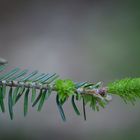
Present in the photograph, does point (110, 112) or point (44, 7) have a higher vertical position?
point (44, 7)

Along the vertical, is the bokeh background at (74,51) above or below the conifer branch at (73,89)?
above

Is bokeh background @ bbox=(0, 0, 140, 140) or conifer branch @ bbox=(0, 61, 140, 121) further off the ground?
bokeh background @ bbox=(0, 0, 140, 140)

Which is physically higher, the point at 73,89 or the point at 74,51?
the point at 74,51

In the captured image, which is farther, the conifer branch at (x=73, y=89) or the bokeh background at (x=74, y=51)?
the bokeh background at (x=74, y=51)

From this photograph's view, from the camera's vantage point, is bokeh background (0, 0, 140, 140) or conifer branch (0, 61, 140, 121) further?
bokeh background (0, 0, 140, 140)

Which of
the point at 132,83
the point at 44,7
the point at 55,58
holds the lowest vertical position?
the point at 132,83

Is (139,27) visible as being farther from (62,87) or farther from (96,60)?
(62,87)

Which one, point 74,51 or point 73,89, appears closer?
point 73,89

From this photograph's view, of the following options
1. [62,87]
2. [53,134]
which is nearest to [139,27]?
[53,134]
